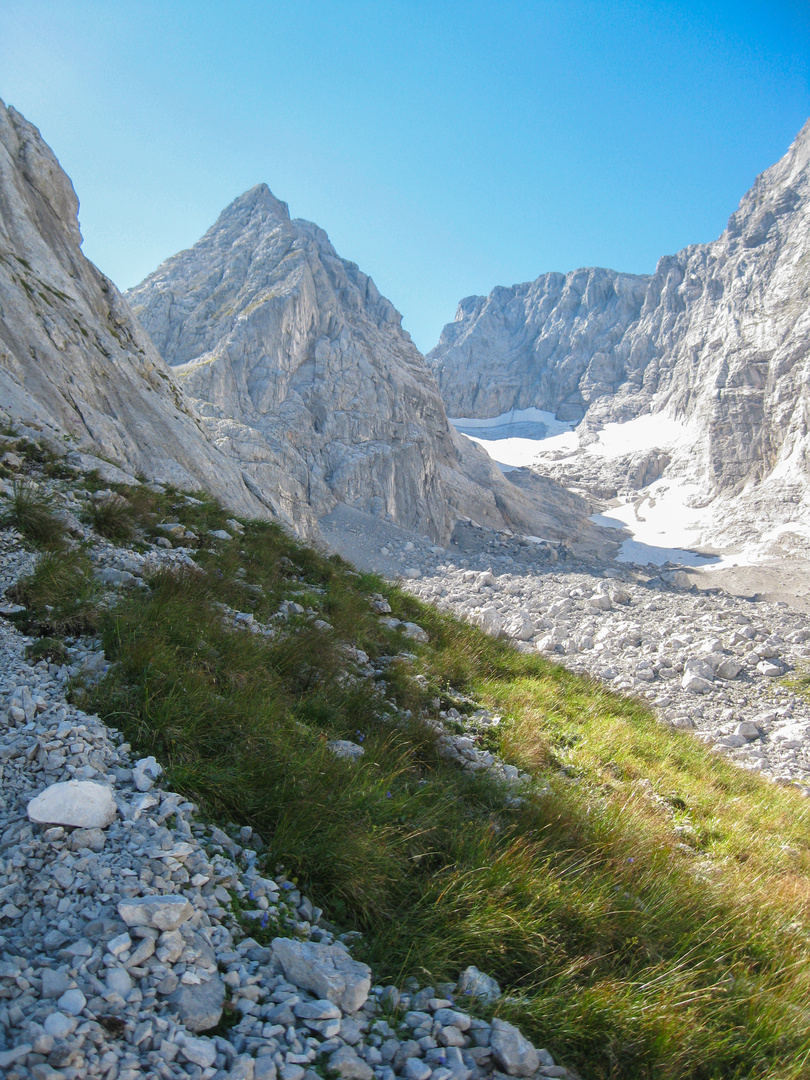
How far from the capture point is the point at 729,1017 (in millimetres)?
2832

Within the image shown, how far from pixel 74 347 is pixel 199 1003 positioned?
68.3ft

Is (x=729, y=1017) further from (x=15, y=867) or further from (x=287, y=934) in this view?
(x=15, y=867)

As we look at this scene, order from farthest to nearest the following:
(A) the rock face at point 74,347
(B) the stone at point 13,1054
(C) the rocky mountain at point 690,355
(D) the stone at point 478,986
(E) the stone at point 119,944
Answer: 1. (C) the rocky mountain at point 690,355
2. (A) the rock face at point 74,347
3. (D) the stone at point 478,986
4. (E) the stone at point 119,944
5. (B) the stone at point 13,1054

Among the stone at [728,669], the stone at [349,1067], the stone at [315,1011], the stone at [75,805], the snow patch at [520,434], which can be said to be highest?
the snow patch at [520,434]

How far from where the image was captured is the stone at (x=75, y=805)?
103 inches

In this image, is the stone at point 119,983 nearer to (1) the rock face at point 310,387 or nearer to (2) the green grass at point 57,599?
(2) the green grass at point 57,599

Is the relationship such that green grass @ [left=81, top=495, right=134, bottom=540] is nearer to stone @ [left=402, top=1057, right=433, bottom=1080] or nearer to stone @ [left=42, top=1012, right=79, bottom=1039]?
stone @ [left=42, top=1012, right=79, bottom=1039]

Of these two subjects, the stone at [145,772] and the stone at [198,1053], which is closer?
the stone at [198,1053]

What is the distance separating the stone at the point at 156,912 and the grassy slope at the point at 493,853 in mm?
689

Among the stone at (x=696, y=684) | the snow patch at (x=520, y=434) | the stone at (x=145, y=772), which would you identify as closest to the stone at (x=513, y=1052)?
the stone at (x=145, y=772)

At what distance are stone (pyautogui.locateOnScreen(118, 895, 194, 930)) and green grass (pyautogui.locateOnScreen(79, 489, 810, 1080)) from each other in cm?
69

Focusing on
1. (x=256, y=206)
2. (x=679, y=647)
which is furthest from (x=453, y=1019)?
(x=256, y=206)

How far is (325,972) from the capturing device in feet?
7.78

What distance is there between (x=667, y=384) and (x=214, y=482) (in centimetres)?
14897
